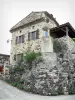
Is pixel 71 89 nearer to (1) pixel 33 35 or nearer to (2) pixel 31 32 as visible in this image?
(1) pixel 33 35

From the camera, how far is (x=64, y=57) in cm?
1739

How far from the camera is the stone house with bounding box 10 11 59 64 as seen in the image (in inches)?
819

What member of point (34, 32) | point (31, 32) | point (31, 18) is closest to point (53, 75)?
point (34, 32)

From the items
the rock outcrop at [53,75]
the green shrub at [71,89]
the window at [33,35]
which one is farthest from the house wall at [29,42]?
the green shrub at [71,89]

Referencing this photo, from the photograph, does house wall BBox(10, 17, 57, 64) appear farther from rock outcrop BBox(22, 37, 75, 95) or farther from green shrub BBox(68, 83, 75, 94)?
green shrub BBox(68, 83, 75, 94)

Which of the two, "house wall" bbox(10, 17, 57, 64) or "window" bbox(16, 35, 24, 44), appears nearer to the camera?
"house wall" bbox(10, 17, 57, 64)

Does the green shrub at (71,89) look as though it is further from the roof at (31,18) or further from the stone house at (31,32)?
the roof at (31,18)

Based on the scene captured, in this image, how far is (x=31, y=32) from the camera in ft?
71.9

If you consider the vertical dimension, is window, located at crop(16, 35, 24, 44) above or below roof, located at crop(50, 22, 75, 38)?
below

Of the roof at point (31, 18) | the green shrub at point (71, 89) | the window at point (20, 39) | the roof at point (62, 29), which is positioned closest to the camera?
the green shrub at point (71, 89)

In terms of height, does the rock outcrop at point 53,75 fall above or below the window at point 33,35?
below

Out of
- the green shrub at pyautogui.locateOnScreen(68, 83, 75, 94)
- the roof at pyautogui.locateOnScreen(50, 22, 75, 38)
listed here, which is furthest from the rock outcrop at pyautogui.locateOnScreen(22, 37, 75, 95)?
the roof at pyautogui.locateOnScreen(50, 22, 75, 38)

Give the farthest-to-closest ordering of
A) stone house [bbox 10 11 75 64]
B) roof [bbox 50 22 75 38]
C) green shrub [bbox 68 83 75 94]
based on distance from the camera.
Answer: stone house [bbox 10 11 75 64] < roof [bbox 50 22 75 38] < green shrub [bbox 68 83 75 94]

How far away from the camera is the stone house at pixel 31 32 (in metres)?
20.8
